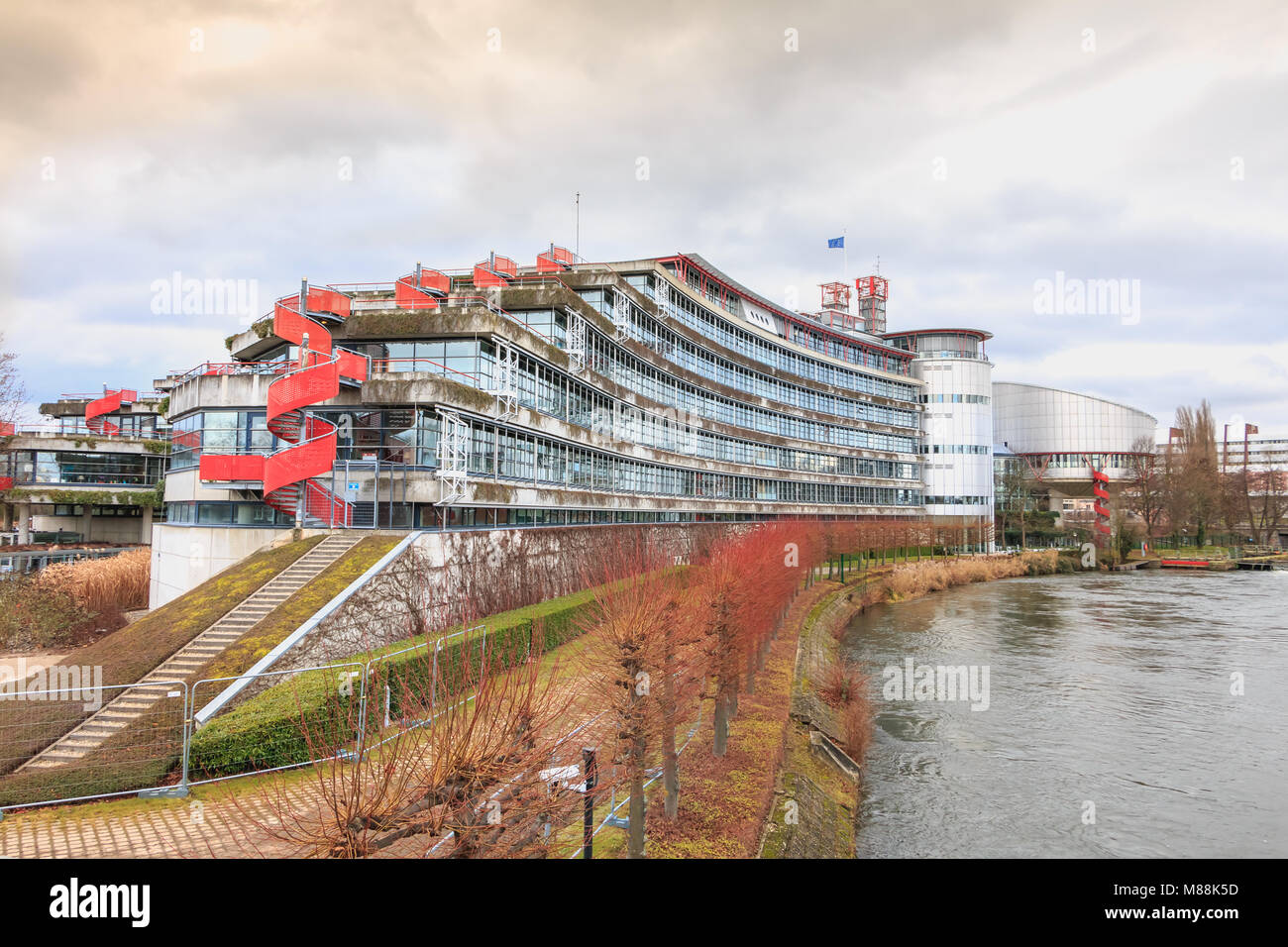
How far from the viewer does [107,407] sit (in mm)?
64688

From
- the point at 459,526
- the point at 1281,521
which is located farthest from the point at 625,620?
the point at 1281,521

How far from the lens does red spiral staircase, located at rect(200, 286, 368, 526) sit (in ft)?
83.0

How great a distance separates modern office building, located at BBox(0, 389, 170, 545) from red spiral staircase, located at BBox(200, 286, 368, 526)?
3219 cm

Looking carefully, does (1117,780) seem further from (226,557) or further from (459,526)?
(226,557)

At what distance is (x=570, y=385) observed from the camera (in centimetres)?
3900

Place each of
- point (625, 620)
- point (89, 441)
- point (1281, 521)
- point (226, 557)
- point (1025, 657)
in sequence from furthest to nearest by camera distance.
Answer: point (1281, 521), point (89, 441), point (1025, 657), point (226, 557), point (625, 620)

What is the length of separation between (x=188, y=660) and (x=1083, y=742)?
27916 millimetres

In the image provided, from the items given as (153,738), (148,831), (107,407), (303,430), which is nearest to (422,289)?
(303,430)

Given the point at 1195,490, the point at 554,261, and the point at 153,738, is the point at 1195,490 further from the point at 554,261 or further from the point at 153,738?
the point at 153,738

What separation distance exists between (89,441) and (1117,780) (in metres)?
66.8

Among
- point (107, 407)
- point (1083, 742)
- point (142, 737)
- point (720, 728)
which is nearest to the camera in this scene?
point (142, 737)

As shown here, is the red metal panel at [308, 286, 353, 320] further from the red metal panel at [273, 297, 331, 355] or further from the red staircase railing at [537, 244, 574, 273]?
the red staircase railing at [537, 244, 574, 273]

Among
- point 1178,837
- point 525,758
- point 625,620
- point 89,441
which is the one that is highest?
point 89,441
